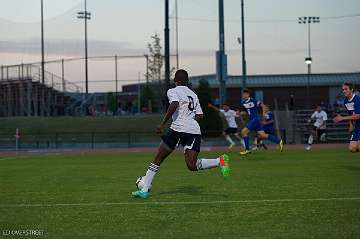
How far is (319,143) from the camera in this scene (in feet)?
116

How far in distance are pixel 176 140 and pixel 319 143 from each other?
85.1 feet

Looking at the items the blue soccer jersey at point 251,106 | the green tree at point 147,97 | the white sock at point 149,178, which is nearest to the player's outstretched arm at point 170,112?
the white sock at point 149,178

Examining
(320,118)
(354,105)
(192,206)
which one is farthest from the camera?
(320,118)

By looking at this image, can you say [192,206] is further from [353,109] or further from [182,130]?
[353,109]

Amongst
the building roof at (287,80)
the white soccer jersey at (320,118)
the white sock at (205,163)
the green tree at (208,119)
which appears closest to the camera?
the white sock at (205,163)

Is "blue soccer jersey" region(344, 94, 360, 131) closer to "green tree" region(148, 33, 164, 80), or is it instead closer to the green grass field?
the green grass field

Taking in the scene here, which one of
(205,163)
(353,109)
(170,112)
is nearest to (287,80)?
(353,109)

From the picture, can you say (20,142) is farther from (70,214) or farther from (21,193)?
(70,214)

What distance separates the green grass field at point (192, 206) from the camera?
24.2 ft

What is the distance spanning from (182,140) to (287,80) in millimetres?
82292

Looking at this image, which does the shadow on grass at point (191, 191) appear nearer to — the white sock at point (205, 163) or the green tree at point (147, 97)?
the white sock at point (205, 163)

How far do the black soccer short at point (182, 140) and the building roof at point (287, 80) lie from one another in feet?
238

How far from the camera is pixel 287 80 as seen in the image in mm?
91312

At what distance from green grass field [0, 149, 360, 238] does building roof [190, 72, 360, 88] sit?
69.8 metres
